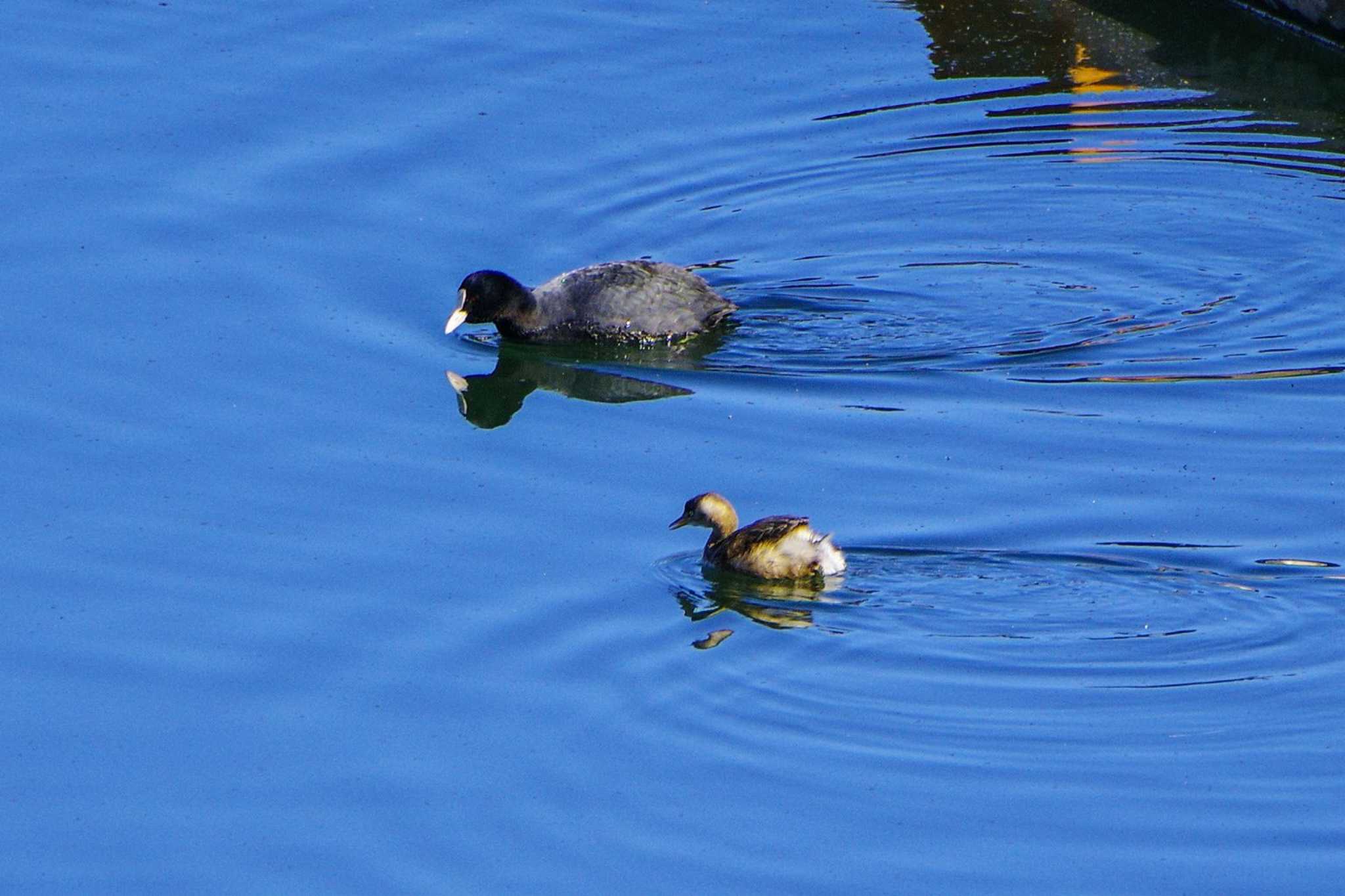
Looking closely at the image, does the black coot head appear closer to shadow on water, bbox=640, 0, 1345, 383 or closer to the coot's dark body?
the coot's dark body

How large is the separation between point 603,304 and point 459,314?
79cm

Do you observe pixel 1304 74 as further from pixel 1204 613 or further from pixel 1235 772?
pixel 1235 772

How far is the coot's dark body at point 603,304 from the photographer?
11.9 meters

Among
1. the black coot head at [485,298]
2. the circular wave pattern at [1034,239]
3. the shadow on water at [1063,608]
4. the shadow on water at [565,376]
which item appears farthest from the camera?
the black coot head at [485,298]

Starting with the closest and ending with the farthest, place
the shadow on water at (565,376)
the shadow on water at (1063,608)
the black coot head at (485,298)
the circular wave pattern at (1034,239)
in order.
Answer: the shadow on water at (1063,608), the shadow on water at (565,376), the circular wave pattern at (1034,239), the black coot head at (485,298)

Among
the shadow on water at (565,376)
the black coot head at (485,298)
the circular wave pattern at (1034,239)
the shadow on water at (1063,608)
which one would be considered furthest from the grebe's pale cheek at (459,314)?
the shadow on water at (1063,608)

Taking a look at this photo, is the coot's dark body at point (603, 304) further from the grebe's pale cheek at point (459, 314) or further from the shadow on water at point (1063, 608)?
the shadow on water at point (1063, 608)

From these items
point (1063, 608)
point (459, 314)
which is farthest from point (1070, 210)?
point (1063, 608)

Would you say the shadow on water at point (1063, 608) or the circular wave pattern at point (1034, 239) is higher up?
the circular wave pattern at point (1034, 239)

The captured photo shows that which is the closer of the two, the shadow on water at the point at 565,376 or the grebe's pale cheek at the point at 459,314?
the shadow on water at the point at 565,376

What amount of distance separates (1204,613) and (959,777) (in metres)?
1.55

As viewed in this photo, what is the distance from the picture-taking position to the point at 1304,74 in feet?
51.2

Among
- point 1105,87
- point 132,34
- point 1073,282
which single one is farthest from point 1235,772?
point 132,34

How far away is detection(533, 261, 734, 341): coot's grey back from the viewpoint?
11.9m
